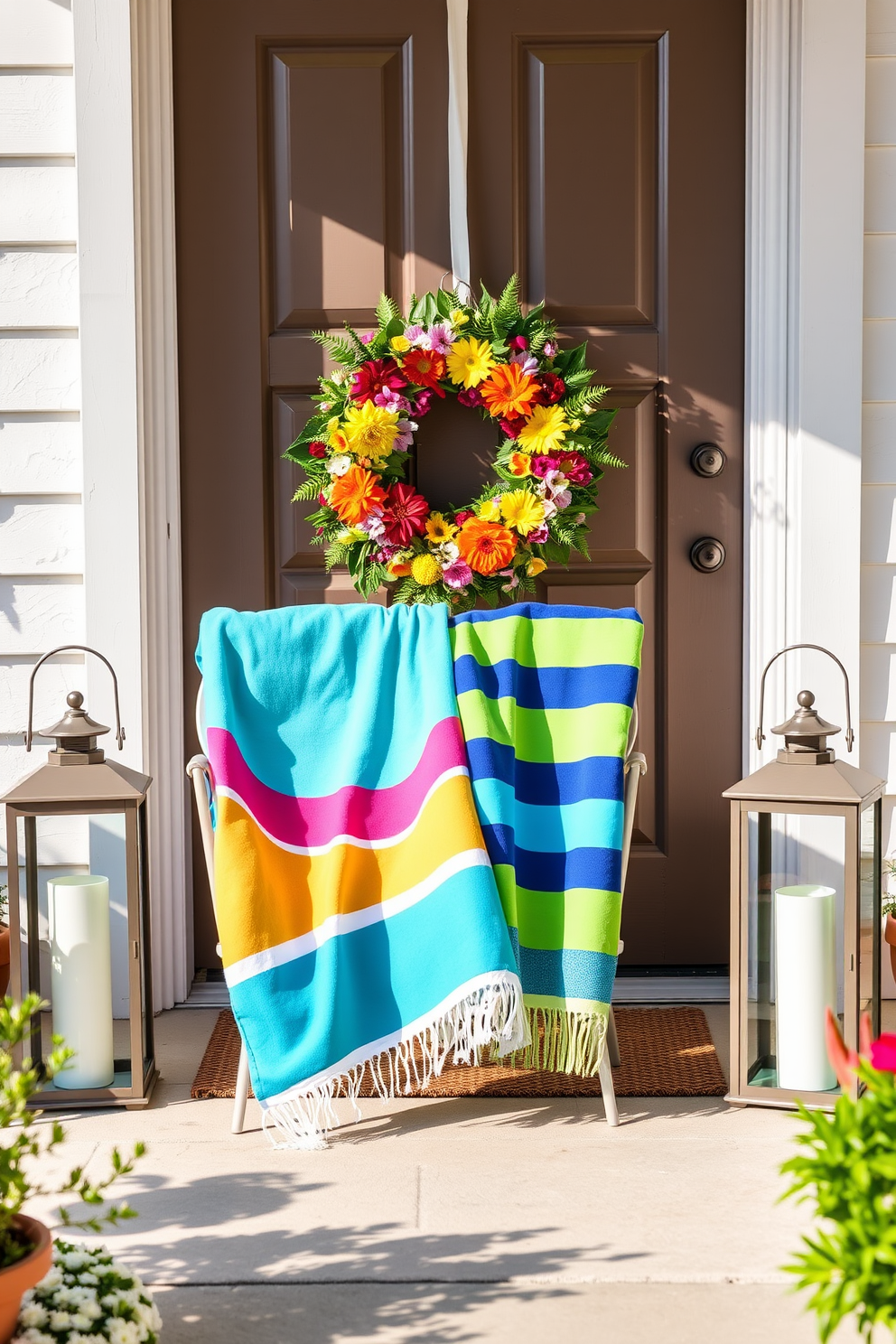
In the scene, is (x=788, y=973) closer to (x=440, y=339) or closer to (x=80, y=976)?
(x=80, y=976)

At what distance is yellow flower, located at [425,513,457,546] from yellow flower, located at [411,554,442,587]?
4cm

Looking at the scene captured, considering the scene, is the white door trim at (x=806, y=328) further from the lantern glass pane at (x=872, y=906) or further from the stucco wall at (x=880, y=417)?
the lantern glass pane at (x=872, y=906)

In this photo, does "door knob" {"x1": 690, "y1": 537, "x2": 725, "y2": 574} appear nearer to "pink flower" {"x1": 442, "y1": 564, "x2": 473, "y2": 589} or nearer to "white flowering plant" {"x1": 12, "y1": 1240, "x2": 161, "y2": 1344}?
"pink flower" {"x1": 442, "y1": 564, "x2": 473, "y2": 589}

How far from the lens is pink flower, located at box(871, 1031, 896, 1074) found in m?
1.06

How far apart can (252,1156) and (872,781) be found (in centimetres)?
123

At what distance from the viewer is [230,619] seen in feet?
7.24

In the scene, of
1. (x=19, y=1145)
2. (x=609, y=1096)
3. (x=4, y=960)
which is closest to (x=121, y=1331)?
(x=19, y=1145)

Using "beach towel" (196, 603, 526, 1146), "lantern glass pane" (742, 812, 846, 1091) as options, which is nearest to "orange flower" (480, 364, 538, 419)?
"beach towel" (196, 603, 526, 1146)

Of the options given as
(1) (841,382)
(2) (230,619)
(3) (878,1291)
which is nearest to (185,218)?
(2) (230,619)

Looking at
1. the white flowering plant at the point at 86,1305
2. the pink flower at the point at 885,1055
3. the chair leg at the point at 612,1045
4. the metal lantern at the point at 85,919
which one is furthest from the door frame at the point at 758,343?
the pink flower at the point at 885,1055

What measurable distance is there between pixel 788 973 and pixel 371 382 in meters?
1.39

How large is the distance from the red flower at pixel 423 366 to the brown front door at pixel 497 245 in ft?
0.47

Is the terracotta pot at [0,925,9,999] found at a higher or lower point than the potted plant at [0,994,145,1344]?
lower

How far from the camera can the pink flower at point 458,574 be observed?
2.52 m
